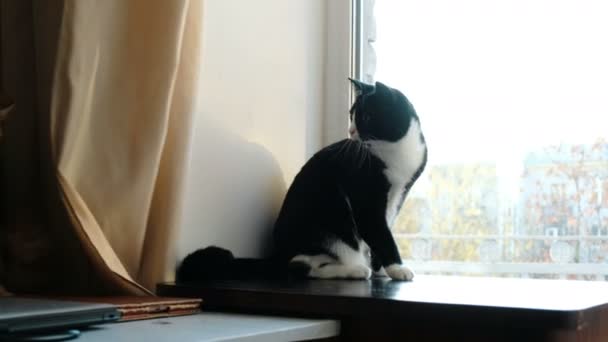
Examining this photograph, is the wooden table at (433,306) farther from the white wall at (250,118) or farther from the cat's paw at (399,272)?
the white wall at (250,118)

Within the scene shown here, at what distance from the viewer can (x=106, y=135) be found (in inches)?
43.5

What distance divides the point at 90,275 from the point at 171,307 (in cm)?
16

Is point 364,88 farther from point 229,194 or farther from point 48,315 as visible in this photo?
point 48,315

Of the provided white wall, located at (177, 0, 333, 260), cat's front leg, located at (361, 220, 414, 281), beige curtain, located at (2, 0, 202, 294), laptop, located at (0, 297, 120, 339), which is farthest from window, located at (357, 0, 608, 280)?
laptop, located at (0, 297, 120, 339)

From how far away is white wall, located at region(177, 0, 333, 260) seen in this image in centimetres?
132

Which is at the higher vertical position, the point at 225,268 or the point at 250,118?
the point at 250,118

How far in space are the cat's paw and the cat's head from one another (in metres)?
0.23

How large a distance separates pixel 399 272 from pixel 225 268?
0.29m

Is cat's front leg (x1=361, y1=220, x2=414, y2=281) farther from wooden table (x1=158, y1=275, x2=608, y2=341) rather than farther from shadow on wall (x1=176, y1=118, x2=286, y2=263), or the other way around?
shadow on wall (x1=176, y1=118, x2=286, y2=263)

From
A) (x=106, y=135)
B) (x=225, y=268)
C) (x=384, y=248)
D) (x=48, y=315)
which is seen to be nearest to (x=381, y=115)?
(x=384, y=248)

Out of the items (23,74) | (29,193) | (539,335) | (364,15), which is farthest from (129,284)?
(364,15)

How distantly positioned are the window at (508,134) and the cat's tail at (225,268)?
0.43 m

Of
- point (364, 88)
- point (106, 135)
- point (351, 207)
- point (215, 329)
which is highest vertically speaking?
point (364, 88)

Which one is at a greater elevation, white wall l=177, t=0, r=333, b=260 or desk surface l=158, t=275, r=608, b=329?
white wall l=177, t=0, r=333, b=260
